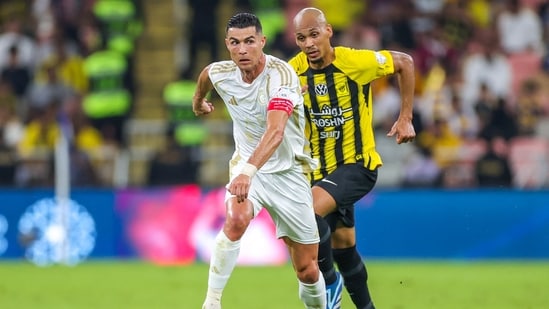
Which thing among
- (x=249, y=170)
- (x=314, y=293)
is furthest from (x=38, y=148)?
(x=249, y=170)

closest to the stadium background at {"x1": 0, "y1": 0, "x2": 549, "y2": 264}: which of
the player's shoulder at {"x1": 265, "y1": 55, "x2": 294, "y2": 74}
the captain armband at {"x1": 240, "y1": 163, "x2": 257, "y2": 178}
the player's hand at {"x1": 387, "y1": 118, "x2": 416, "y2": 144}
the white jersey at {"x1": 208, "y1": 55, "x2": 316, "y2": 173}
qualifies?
the player's hand at {"x1": 387, "y1": 118, "x2": 416, "y2": 144}

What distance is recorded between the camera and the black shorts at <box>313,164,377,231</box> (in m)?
9.32

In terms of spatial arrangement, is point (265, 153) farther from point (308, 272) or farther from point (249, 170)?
point (308, 272)

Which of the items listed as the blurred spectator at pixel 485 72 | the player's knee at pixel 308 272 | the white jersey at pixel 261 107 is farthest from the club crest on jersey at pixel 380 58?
the blurred spectator at pixel 485 72

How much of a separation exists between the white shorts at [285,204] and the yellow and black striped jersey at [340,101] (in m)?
0.93

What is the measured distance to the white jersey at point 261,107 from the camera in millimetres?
8445

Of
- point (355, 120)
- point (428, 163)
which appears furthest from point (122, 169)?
point (355, 120)

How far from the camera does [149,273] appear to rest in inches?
593

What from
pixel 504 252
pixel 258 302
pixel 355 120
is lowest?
pixel 504 252

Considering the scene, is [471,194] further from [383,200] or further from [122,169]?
[122,169]

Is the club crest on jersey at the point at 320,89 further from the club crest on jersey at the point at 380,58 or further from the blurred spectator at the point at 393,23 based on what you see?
the blurred spectator at the point at 393,23

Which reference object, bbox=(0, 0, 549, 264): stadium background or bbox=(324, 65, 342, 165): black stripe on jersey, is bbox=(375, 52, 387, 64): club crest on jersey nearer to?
bbox=(324, 65, 342, 165): black stripe on jersey

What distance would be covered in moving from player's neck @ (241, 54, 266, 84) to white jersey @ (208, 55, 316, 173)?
24 mm

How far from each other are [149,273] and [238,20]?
721 cm
